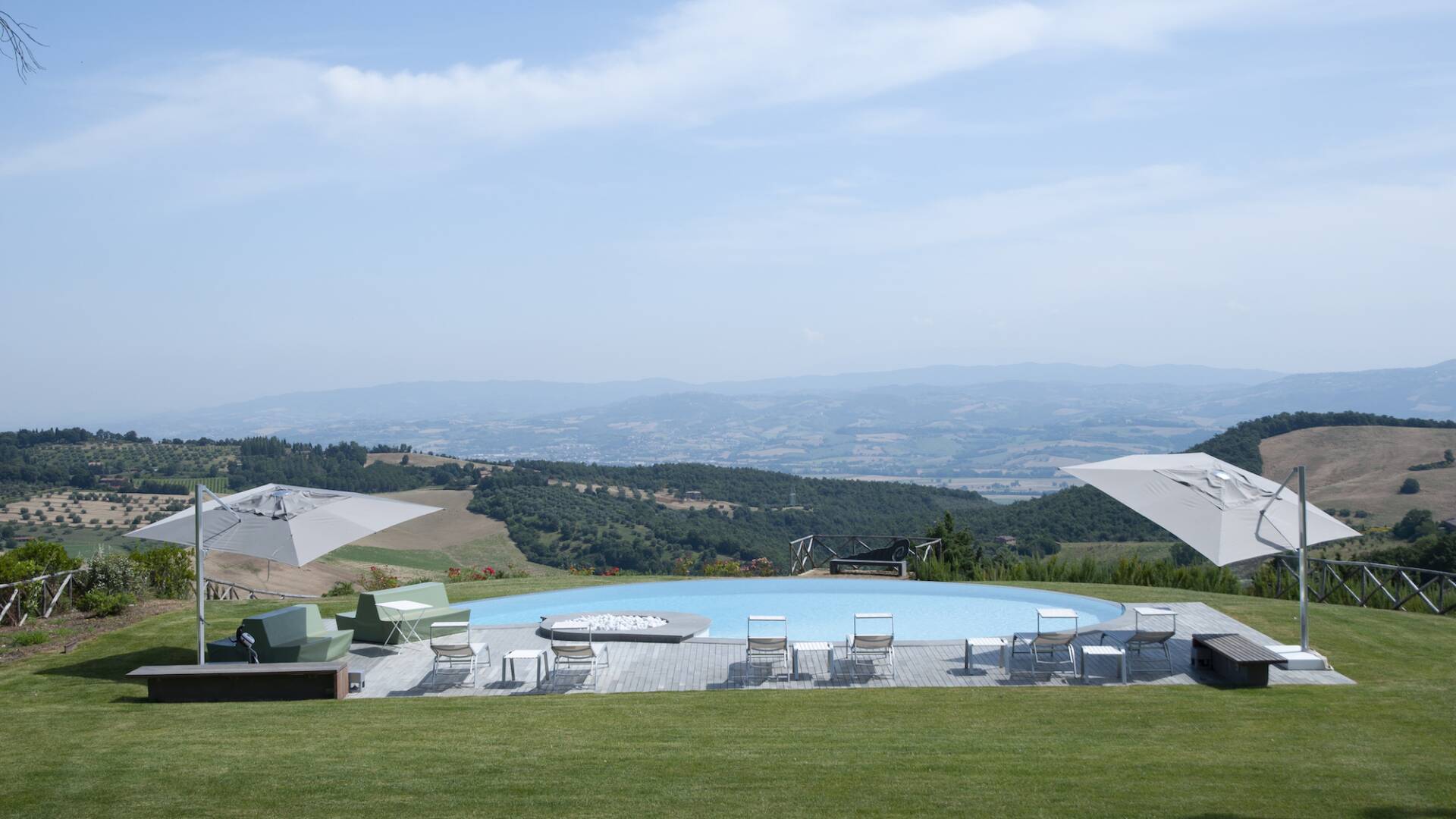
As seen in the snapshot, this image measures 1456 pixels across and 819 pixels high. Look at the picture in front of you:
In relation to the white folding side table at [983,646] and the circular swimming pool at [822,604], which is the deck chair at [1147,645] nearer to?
the white folding side table at [983,646]

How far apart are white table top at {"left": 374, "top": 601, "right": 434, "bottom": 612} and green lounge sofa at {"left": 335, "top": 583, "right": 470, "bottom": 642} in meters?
0.04

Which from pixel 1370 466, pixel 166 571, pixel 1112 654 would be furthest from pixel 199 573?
pixel 1370 466

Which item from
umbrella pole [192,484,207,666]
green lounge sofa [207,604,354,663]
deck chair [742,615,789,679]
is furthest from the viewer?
green lounge sofa [207,604,354,663]

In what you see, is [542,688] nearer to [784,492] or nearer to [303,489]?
[303,489]

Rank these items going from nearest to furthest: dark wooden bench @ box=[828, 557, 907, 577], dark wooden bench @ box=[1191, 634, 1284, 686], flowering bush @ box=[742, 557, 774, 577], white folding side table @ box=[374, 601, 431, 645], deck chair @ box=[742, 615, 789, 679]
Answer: dark wooden bench @ box=[1191, 634, 1284, 686], deck chair @ box=[742, 615, 789, 679], white folding side table @ box=[374, 601, 431, 645], dark wooden bench @ box=[828, 557, 907, 577], flowering bush @ box=[742, 557, 774, 577]

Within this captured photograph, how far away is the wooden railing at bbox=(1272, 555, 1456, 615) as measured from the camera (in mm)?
13367

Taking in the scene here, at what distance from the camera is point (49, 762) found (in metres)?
6.80

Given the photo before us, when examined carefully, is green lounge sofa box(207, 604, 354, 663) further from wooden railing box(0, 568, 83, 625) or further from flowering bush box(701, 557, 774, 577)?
flowering bush box(701, 557, 774, 577)

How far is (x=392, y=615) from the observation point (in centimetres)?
1192

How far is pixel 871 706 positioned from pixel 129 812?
540 centimetres

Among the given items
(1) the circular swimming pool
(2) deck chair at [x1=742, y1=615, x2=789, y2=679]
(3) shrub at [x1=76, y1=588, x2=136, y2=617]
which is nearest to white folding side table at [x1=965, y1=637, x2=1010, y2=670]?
(2) deck chair at [x1=742, y1=615, x2=789, y2=679]

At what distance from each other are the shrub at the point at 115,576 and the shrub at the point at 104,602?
1.76ft

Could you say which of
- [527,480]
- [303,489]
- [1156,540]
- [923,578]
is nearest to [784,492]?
[527,480]

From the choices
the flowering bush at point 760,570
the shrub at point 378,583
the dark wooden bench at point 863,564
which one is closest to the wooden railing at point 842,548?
the dark wooden bench at point 863,564
